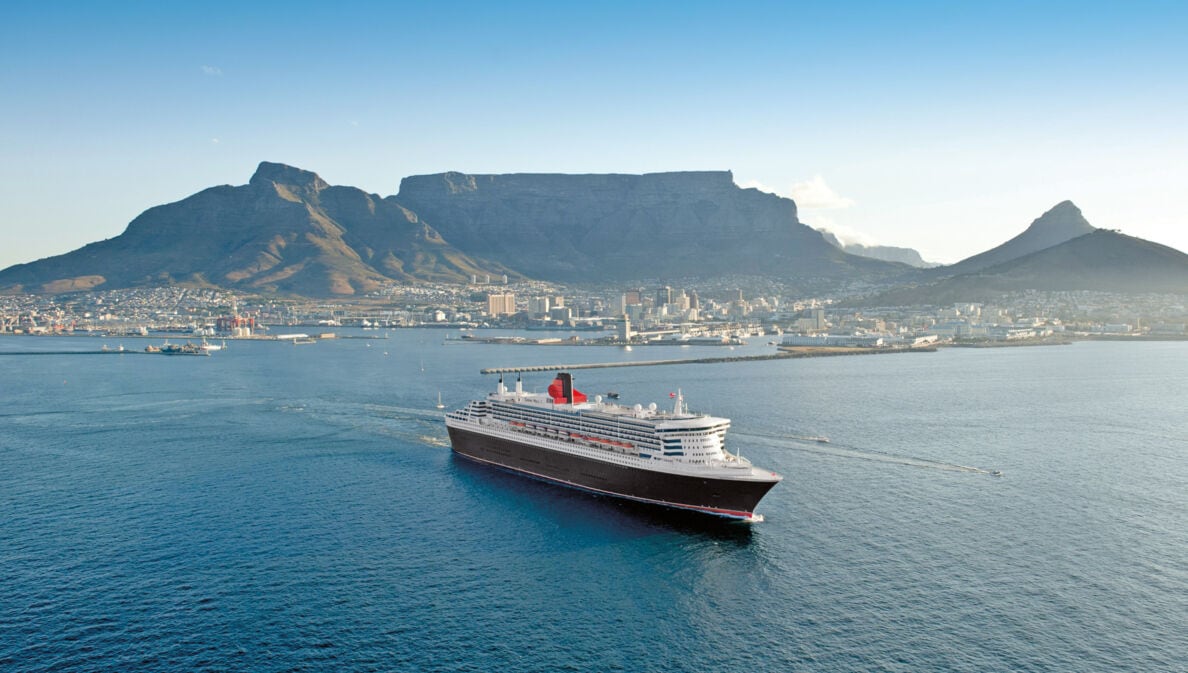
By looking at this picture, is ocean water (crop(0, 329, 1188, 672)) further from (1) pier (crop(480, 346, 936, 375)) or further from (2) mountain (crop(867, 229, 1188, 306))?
(2) mountain (crop(867, 229, 1188, 306))

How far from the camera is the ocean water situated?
22.5m

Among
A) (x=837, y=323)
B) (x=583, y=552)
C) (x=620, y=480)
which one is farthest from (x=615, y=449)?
(x=837, y=323)

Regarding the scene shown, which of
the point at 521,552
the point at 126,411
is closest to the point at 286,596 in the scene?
the point at 521,552

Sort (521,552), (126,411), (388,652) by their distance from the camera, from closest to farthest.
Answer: (388,652), (521,552), (126,411)

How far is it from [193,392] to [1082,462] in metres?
71.5

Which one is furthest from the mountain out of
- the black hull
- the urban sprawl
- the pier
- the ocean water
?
the black hull

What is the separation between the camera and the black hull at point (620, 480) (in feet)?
110

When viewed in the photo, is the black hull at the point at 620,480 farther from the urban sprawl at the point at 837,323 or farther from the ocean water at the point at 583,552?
the urban sprawl at the point at 837,323

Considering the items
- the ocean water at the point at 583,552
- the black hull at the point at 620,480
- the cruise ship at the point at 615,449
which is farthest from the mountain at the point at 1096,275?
the black hull at the point at 620,480

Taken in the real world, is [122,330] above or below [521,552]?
above

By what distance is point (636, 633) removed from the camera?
23594 millimetres

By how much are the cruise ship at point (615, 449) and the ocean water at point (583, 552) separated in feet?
3.75

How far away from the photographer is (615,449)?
1516 inches

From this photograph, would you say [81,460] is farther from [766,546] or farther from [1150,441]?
[1150,441]
